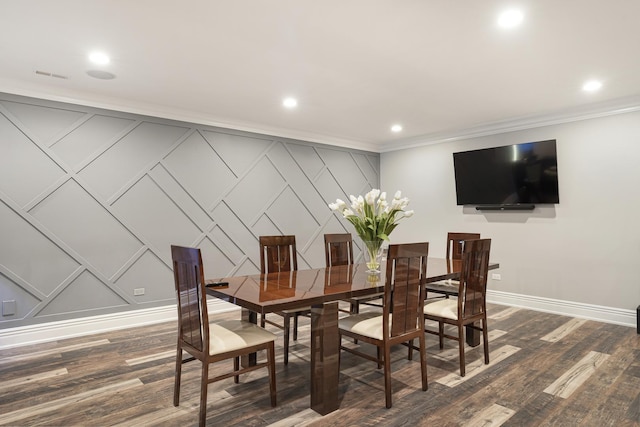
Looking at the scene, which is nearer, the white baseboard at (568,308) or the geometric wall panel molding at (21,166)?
the geometric wall panel molding at (21,166)

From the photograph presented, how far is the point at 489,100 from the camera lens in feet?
13.3

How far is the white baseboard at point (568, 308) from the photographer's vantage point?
4059mm

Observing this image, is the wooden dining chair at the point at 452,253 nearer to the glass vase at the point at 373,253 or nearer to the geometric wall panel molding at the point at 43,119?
the glass vase at the point at 373,253

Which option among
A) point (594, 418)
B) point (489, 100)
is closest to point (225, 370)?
point (594, 418)

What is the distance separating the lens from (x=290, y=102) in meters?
4.05

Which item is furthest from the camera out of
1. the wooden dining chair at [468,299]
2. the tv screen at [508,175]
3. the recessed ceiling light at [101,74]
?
the tv screen at [508,175]

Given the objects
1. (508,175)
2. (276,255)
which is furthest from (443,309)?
(508,175)

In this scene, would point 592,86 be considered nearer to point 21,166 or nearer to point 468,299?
point 468,299

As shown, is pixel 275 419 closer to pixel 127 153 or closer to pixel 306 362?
pixel 306 362

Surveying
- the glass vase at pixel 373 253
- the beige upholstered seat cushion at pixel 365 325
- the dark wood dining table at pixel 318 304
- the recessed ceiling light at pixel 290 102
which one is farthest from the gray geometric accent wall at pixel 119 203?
the beige upholstered seat cushion at pixel 365 325

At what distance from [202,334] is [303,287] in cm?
68

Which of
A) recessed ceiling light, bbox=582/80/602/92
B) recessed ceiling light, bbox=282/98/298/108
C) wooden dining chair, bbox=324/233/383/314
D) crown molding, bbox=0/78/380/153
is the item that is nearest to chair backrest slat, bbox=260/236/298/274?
wooden dining chair, bbox=324/233/383/314

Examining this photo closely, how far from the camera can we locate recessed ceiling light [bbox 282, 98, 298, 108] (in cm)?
398

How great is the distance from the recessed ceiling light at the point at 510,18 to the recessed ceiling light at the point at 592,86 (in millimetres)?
1618
